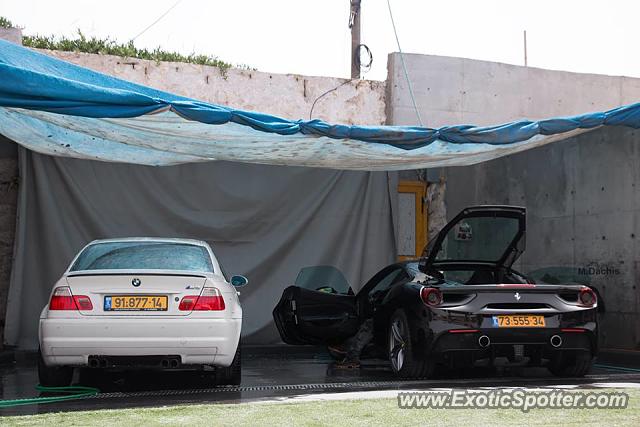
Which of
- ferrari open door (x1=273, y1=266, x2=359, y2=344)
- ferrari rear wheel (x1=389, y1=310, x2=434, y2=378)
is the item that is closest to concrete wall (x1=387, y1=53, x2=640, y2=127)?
ferrari open door (x1=273, y1=266, x2=359, y2=344)

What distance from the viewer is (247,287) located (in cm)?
1221

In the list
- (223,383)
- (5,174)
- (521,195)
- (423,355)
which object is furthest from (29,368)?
(521,195)

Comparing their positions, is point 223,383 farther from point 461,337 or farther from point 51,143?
point 51,143

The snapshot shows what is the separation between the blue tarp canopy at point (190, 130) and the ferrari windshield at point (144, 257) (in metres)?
1.22

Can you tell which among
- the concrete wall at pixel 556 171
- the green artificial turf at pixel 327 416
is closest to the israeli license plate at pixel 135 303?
the green artificial turf at pixel 327 416

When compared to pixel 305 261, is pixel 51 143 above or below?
above

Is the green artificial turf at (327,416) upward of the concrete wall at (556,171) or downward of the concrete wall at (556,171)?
downward

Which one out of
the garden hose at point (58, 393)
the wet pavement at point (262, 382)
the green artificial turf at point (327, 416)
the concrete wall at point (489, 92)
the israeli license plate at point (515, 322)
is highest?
the concrete wall at point (489, 92)

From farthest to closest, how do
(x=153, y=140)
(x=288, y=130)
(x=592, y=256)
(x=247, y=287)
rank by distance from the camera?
(x=247, y=287)
(x=592, y=256)
(x=153, y=140)
(x=288, y=130)

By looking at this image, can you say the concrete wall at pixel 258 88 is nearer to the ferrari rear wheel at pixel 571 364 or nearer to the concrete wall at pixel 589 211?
the concrete wall at pixel 589 211

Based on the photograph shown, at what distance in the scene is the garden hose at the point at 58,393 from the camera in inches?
262

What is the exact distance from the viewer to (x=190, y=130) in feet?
29.6

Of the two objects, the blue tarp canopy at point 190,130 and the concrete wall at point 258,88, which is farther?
the concrete wall at point 258,88

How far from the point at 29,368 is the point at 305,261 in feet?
13.6
